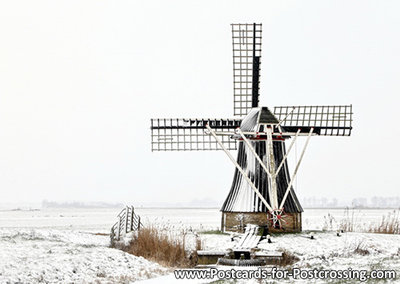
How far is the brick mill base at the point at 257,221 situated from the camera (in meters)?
24.6

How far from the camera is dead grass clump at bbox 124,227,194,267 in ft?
65.9

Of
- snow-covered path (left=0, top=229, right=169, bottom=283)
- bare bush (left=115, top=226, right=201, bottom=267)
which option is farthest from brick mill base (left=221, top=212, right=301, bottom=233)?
snow-covered path (left=0, top=229, right=169, bottom=283)

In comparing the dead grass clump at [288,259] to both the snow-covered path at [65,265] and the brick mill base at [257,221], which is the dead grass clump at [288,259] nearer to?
the brick mill base at [257,221]

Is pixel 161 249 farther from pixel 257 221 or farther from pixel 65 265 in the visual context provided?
pixel 257 221

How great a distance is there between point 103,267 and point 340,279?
590 cm

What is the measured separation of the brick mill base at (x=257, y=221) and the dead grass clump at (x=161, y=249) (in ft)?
13.6

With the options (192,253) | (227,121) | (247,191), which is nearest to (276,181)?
(247,191)

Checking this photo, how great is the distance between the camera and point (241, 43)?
2839 centimetres

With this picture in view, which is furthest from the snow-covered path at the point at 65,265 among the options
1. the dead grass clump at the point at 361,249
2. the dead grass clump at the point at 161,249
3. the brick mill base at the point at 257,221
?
the brick mill base at the point at 257,221

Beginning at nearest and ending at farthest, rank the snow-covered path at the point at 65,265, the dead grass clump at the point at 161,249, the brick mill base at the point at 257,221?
the snow-covered path at the point at 65,265 → the dead grass clump at the point at 161,249 → the brick mill base at the point at 257,221

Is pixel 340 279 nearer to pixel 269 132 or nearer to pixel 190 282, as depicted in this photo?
pixel 190 282

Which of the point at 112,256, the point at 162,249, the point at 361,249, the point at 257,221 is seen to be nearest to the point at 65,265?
the point at 112,256

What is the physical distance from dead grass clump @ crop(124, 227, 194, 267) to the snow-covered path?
2028 mm

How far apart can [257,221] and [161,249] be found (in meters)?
5.43
